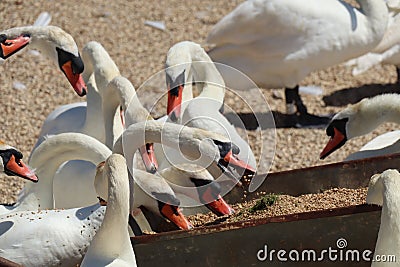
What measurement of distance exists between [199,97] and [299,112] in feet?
6.51

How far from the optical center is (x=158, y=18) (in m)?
10.5

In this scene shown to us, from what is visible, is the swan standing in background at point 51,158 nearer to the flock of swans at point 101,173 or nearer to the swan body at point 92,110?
the flock of swans at point 101,173

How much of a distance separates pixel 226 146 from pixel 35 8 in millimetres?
5569

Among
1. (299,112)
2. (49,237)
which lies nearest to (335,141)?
(299,112)

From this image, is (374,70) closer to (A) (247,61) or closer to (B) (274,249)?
(A) (247,61)

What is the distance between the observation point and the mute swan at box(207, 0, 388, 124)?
827 cm

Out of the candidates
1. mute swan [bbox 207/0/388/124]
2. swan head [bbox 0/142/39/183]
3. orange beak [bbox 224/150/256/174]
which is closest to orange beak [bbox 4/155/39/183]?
swan head [bbox 0/142/39/183]

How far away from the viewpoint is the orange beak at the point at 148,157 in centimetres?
579

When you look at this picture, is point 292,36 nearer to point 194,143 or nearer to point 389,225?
point 194,143

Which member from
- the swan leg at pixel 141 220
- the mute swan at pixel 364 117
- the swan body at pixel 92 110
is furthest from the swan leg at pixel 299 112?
the swan leg at pixel 141 220

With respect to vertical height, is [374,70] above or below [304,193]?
below

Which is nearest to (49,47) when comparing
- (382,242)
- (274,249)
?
(274,249)

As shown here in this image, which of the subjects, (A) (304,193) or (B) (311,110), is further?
(B) (311,110)

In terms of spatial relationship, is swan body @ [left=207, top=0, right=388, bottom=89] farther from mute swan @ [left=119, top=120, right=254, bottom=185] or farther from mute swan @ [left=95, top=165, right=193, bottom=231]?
mute swan @ [left=95, top=165, right=193, bottom=231]
